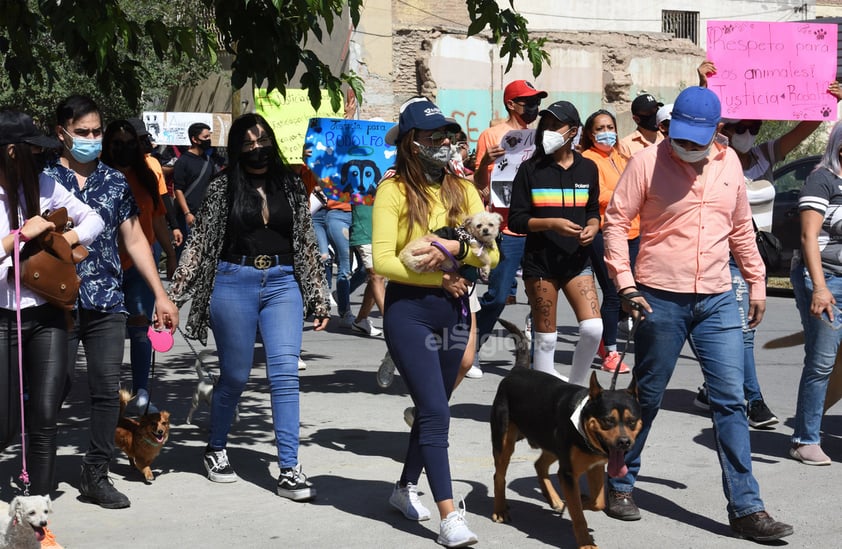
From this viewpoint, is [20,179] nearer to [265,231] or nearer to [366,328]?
[265,231]

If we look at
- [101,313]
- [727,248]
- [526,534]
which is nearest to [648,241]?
[727,248]

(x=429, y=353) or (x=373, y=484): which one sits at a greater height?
(x=429, y=353)

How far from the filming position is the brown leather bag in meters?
5.16

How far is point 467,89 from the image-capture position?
30.8 meters

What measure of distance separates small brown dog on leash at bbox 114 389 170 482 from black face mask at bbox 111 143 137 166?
5.57 feet

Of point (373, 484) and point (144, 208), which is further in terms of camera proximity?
point (144, 208)

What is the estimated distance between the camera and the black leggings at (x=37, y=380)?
207 inches

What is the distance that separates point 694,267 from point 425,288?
1.26m

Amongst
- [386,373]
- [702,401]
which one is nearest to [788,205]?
[702,401]

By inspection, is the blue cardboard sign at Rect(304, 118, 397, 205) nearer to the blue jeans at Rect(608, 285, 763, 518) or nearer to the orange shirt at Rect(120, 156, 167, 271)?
the orange shirt at Rect(120, 156, 167, 271)

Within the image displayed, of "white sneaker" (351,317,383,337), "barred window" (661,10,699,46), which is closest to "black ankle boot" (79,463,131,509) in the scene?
"white sneaker" (351,317,383,337)

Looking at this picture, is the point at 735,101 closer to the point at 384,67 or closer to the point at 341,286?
the point at 341,286

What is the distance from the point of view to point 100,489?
612 cm

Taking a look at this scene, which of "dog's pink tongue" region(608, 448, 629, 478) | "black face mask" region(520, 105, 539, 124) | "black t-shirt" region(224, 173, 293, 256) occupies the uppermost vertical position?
"black face mask" region(520, 105, 539, 124)
